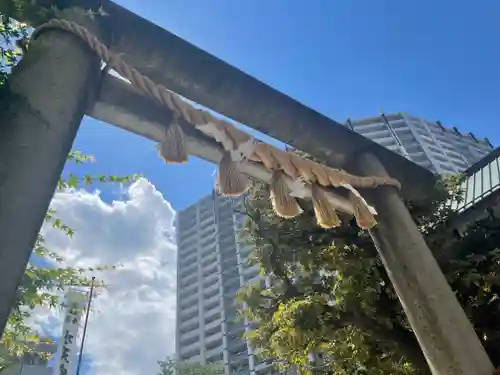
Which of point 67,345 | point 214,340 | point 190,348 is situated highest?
point 190,348

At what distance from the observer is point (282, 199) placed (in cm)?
257

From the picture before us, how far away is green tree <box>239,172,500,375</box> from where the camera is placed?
5.44 metres

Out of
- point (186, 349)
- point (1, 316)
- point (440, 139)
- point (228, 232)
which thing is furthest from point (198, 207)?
point (1, 316)

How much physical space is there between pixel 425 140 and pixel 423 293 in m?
60.7

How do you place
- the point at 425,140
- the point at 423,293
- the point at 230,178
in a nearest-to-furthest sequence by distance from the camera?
the point at 230,178 < the point at 423,293 < the point at 425,140

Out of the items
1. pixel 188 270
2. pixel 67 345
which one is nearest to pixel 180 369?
pixel 67 345

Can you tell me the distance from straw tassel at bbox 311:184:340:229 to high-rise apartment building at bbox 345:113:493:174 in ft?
173

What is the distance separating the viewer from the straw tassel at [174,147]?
210 cm

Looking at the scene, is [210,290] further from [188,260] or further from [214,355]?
[214,355]

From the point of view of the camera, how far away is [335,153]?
3346mm

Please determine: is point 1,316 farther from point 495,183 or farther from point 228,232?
point 228,232

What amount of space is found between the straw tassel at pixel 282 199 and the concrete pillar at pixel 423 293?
3.02 ft

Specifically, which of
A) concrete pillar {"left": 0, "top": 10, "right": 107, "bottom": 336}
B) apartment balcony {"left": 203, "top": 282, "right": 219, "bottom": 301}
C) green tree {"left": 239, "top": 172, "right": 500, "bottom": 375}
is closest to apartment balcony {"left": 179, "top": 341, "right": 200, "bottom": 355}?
apartment balcony {"left": 203, "top": 282, "right": 219, "bottom": 301}

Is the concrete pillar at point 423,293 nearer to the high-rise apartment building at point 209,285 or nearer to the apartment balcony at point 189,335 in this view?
the high-rise apartment building at point 209,285
